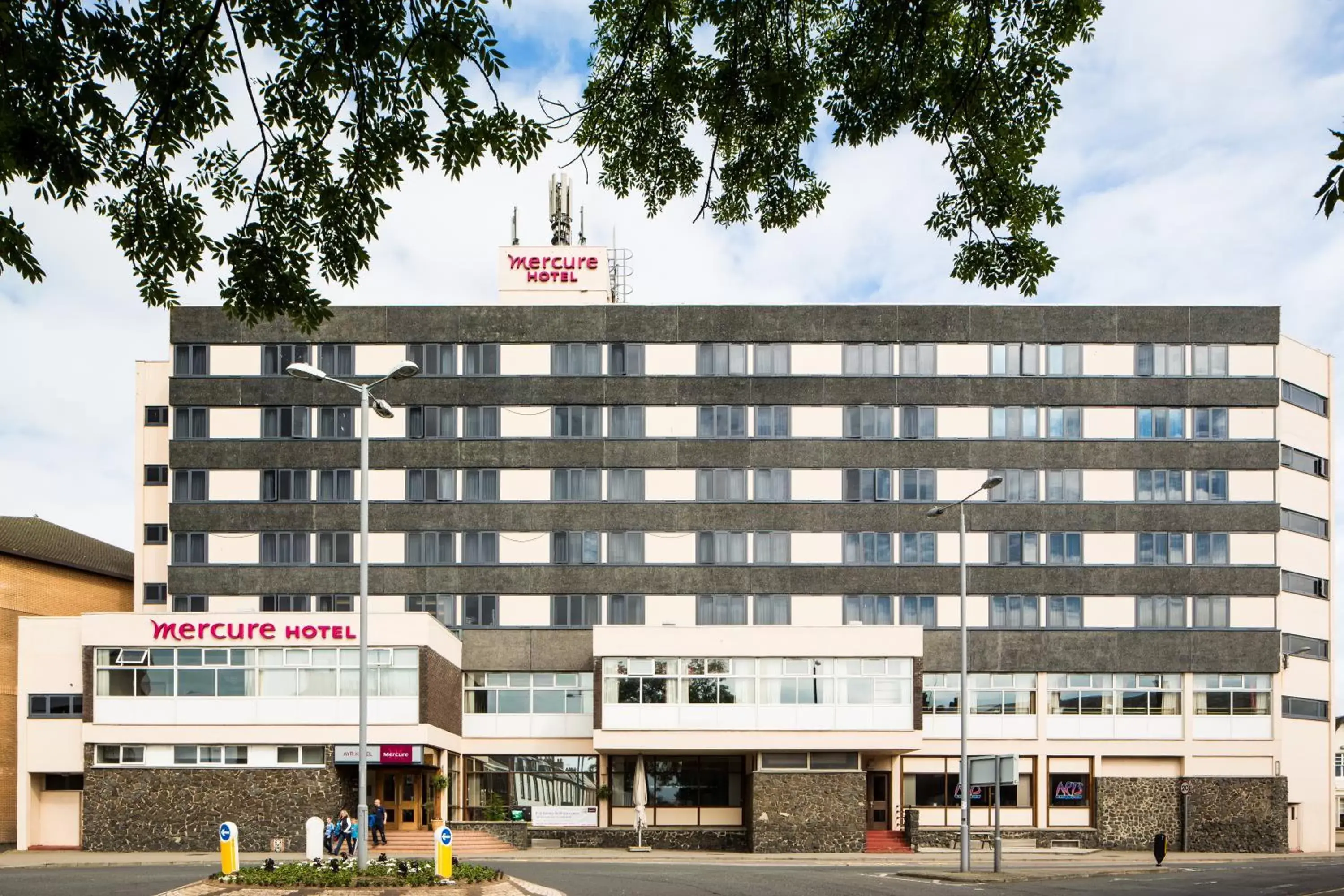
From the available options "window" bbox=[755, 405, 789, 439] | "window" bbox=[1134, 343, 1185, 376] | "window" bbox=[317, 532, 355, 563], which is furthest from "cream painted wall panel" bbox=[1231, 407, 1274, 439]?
"window" bbox=[317, 532, 355, 563]

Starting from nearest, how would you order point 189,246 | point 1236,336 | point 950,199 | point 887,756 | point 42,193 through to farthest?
point 42,193, point 189,246, point 950,199, point 887,756, point 1236,336

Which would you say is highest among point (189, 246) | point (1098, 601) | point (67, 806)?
point (189, 246)

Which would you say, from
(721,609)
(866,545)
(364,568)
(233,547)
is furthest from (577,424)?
(364,568)

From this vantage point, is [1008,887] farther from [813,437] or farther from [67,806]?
[67,806]

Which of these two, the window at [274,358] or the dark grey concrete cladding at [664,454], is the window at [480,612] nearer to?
the dark grey concrete cladding at [664,454]

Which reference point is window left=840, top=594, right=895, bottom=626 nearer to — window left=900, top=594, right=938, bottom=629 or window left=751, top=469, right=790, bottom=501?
window left=900, top=594, right=938, bottom=629

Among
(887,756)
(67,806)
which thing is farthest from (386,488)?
(887,756)

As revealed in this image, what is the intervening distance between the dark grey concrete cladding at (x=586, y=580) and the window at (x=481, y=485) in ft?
8.84

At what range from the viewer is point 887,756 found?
54031mm

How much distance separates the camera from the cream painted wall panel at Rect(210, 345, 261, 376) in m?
56.8

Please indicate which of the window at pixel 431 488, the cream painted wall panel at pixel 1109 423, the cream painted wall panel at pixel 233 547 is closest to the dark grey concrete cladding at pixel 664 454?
the window at pixel 431 488

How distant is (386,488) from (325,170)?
4705 cm

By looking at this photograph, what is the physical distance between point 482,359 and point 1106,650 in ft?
88.1

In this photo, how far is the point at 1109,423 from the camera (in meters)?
57.2
